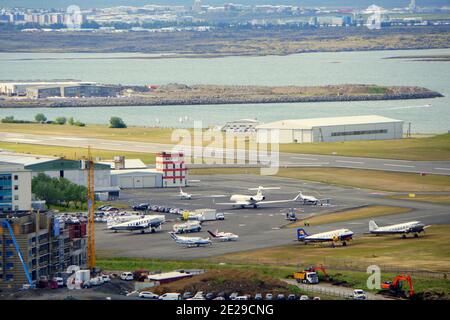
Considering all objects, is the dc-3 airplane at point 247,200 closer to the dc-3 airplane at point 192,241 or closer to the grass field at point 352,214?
the grass field at point 352,214

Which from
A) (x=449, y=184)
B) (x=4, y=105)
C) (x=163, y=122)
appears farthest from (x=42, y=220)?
(x=4, y=105)

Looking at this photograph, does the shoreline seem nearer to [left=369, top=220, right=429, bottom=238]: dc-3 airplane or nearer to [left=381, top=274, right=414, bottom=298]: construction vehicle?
[left=369, top=220, right=429, bottom=238]: dc-3 airplane

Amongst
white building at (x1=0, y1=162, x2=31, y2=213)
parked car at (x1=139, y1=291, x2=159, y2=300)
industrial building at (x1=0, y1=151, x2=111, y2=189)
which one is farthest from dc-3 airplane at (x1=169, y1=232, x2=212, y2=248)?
industrial building at (x1=0, y1=151, x2=111, y2=189)

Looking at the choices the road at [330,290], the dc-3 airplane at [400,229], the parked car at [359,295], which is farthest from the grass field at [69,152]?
the parked car at [359,295]

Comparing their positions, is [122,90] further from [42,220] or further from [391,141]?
[42,220]

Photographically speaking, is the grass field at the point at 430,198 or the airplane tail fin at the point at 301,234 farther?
the grass field at the point at 430,198

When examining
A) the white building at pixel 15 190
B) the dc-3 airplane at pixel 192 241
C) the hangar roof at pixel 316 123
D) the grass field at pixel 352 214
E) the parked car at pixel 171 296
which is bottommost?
the hangar roof at pixel 316 123

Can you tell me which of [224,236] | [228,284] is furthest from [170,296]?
[224,236]
